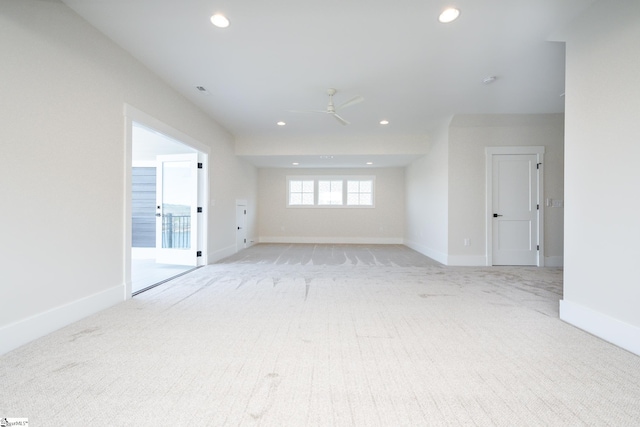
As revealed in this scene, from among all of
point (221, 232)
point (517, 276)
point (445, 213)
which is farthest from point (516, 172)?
point (221, 232)

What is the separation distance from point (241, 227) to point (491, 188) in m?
5.39

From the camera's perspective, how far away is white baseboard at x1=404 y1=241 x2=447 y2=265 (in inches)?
213

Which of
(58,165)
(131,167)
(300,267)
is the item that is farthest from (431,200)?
(58,165)

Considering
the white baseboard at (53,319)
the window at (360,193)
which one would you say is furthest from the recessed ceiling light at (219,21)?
the window at (360,193)

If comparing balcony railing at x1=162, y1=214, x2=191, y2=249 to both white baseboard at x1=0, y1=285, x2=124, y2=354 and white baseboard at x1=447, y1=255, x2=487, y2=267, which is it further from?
white baseboard at x1=447, y1=255, x2=487, y2=267

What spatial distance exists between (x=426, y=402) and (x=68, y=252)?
286 cm

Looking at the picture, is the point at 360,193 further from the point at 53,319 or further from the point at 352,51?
the point at 53,319

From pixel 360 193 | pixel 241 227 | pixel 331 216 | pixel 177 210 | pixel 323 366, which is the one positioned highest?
pixel 360 193

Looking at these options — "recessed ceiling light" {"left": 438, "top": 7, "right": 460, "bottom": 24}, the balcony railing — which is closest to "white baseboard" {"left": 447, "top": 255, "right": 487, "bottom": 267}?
"recessed ceiling light" {"left": 438, "top": 7, "right": 460, "bottom": 24}

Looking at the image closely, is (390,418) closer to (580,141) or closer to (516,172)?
(580,141)

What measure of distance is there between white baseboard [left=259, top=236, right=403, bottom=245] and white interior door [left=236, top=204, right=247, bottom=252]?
1510 millimetres

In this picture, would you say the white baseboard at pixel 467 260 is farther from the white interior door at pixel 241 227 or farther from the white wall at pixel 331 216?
the white interior door at pixel 241 227

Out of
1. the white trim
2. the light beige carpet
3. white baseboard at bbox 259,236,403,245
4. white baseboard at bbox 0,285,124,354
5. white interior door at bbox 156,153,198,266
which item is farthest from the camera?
white baseboard at bbox 259,236,403,245

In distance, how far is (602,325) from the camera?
217 cm
